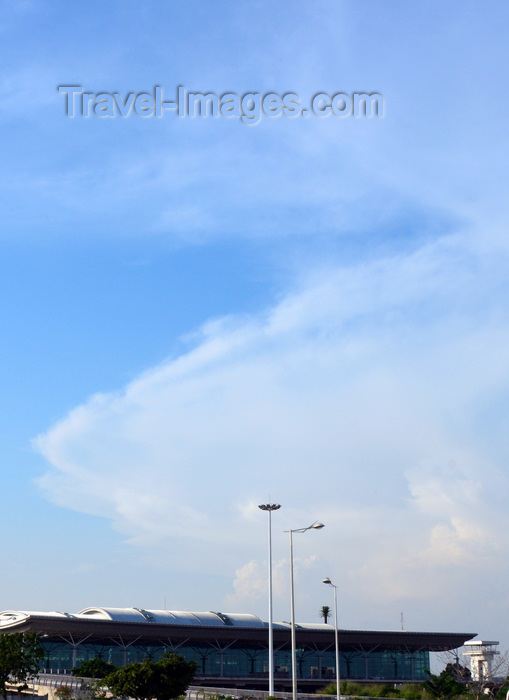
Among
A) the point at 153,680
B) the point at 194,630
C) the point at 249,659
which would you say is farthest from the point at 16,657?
the point at 249,659

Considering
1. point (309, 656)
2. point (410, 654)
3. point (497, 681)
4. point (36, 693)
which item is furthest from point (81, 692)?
point (410, 654)

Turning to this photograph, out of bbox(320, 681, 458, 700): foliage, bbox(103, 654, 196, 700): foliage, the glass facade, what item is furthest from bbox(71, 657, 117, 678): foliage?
bbox(103, 654, 196, 700): foliage

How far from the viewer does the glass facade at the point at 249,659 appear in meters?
118

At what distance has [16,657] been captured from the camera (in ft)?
220

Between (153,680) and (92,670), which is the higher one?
(153,680)

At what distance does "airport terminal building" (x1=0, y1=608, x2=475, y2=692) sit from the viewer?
11431 centimetres

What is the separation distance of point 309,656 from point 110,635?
37447 millimetres

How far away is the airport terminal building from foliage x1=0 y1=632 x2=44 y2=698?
40.1m

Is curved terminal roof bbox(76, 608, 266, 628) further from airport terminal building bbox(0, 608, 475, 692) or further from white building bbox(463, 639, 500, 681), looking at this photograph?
white building bbox(463, 639, 500, 681)

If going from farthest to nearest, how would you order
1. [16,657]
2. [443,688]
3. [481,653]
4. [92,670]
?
[481,653] < [92,670] < [443,688] < [16,657]

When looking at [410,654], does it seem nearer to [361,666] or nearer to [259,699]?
[361,666]

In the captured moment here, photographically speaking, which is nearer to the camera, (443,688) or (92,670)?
(443,688)

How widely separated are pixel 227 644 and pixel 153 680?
76977 mm

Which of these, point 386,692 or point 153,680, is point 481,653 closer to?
point 386,692
